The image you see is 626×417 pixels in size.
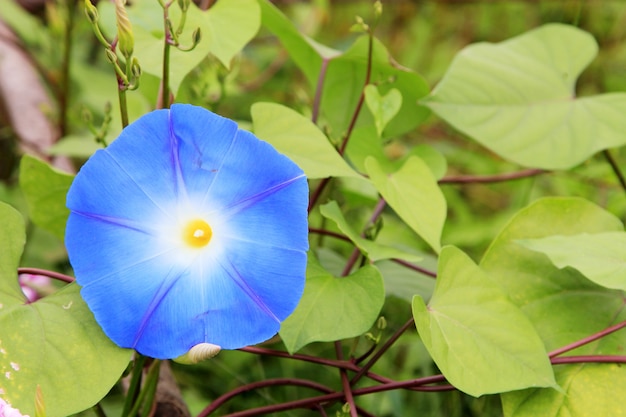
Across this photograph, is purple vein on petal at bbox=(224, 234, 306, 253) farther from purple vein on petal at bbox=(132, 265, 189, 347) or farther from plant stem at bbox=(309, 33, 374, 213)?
plant stem at bbox=(309, 33, 374, 213)

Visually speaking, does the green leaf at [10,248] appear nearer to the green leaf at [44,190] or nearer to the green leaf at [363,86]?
the green leaf at [44,190]

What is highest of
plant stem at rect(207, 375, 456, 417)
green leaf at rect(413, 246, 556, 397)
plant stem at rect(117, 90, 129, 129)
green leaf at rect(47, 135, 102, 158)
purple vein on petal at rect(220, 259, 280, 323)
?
plant stem at rect(117, 90, 129, 129)

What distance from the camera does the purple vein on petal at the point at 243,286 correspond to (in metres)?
0.51

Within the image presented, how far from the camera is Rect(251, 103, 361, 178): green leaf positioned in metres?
0.61

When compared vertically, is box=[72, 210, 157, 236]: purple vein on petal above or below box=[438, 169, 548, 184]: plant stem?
above

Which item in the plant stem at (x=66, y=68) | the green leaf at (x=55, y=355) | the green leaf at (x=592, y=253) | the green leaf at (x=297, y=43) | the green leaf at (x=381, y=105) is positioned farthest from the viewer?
the plant stem at (x=66, y=68)

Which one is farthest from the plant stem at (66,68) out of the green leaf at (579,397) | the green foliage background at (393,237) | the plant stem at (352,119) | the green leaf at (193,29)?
the green leaf at (579,397)

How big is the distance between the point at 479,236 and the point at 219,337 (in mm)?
1173

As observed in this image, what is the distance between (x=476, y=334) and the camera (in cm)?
60

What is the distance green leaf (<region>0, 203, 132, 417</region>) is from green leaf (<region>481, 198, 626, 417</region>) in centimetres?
34

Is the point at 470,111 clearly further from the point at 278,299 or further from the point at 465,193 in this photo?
the point at 465,193

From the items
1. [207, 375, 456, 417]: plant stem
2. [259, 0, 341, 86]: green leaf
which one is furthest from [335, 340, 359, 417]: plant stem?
Answer: [259, 0, 341, 86]: green leaf

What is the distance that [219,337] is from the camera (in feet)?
1.67

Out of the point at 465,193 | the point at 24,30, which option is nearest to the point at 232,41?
the point at 24,30
